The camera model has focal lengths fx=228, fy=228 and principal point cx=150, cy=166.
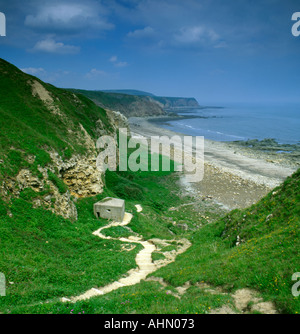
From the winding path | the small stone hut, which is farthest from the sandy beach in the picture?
the winding path

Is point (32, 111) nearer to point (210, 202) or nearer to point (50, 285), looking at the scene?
point (50, 285)

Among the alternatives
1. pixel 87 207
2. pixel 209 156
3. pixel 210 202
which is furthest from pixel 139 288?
pixel 209 156

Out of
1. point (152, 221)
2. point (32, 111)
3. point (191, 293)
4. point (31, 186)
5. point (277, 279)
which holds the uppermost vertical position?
point (32, 111)

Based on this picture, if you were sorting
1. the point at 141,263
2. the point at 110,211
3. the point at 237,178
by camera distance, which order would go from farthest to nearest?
the point at 237,178, the point at 110,211, the point at 141,263

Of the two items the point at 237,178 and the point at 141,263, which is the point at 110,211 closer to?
the point at 141,263

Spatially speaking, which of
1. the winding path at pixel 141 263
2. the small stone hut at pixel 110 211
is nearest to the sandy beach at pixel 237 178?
the small stone hut at pixel 110 211

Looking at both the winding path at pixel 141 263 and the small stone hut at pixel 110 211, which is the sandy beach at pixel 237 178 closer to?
the small stone hut at pixel 110 211

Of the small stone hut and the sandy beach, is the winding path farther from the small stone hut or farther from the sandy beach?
the sandy beach

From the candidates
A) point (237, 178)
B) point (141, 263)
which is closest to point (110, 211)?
point (141, 263)
